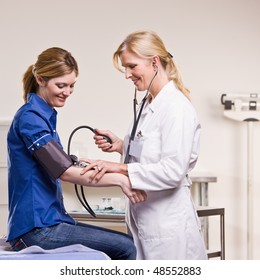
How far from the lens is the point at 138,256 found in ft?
6.86

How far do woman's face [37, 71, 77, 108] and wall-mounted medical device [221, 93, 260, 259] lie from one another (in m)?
2.19

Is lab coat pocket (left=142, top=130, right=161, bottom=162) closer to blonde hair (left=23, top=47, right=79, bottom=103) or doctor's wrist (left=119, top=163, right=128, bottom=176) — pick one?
doctor's wrist (left=119, top=163, right=128, bottom=176)

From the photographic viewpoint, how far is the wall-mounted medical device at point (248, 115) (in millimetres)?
3850

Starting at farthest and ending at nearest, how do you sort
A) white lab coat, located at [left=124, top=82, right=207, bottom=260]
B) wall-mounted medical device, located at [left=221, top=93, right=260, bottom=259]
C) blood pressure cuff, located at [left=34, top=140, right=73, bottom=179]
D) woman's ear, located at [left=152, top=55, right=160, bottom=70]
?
wall-mounted medical device, located at [left=221, top=93, right=260, bottom=259]
woman's ear, located at [left=152, top=55, right=160, bottom=70]
white lab coat, located at [left=124, top=82, right=207, bottom=260]
blood pressure cuff, located at [left=34, top=140, right=73, bottom=179]

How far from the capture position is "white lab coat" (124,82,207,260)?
6.35 feet

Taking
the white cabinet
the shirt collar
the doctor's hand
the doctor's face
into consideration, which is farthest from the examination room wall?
→ the shirt collar

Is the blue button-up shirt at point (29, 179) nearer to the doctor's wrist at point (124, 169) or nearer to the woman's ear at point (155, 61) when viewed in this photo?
the doctor's wrist at point (124, 169)

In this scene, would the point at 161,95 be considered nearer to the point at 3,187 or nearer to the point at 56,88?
the point at 56,88

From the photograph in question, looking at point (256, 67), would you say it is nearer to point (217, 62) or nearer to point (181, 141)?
point (217, 62)

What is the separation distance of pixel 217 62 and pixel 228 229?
114 centimetres

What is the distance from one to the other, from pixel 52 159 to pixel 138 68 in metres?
0.54

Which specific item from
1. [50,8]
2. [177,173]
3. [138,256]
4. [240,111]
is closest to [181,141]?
[177,173]

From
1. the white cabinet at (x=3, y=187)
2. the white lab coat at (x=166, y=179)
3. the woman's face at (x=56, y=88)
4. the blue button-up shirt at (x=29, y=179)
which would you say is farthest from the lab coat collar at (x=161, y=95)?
the white cabinet at (x=3, y=187)
